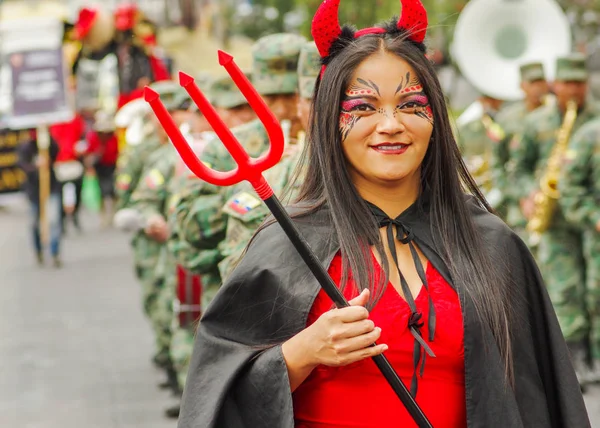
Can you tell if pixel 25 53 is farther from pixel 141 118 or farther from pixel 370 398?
pixel 370 398

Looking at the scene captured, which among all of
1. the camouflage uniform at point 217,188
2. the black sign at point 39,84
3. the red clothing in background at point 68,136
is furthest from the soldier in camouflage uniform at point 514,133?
the red clothing in background at point 68,136

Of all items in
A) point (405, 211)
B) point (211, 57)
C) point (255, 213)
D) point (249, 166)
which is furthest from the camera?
point (211, 57)

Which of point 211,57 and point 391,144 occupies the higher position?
point 391,144

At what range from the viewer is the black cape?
11.0ft

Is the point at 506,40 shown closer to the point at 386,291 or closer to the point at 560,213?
the point at 560,213

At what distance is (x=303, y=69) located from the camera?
5.93 metres

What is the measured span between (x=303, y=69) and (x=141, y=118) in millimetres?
7365

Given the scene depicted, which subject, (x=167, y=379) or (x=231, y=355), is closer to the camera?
(x=231, y=355)

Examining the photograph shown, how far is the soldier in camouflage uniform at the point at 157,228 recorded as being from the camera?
33.3ft

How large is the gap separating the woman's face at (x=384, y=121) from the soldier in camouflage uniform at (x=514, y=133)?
25.0ft

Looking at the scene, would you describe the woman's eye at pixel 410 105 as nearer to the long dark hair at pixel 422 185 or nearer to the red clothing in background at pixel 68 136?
the long dark hair at pixel 422 185

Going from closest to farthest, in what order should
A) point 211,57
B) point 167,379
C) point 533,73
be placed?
point 167,379 → point 533,73 → point 211,57

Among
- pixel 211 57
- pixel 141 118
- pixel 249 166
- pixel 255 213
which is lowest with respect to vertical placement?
pixel 211 57

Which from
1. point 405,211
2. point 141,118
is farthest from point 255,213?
point 141,118
